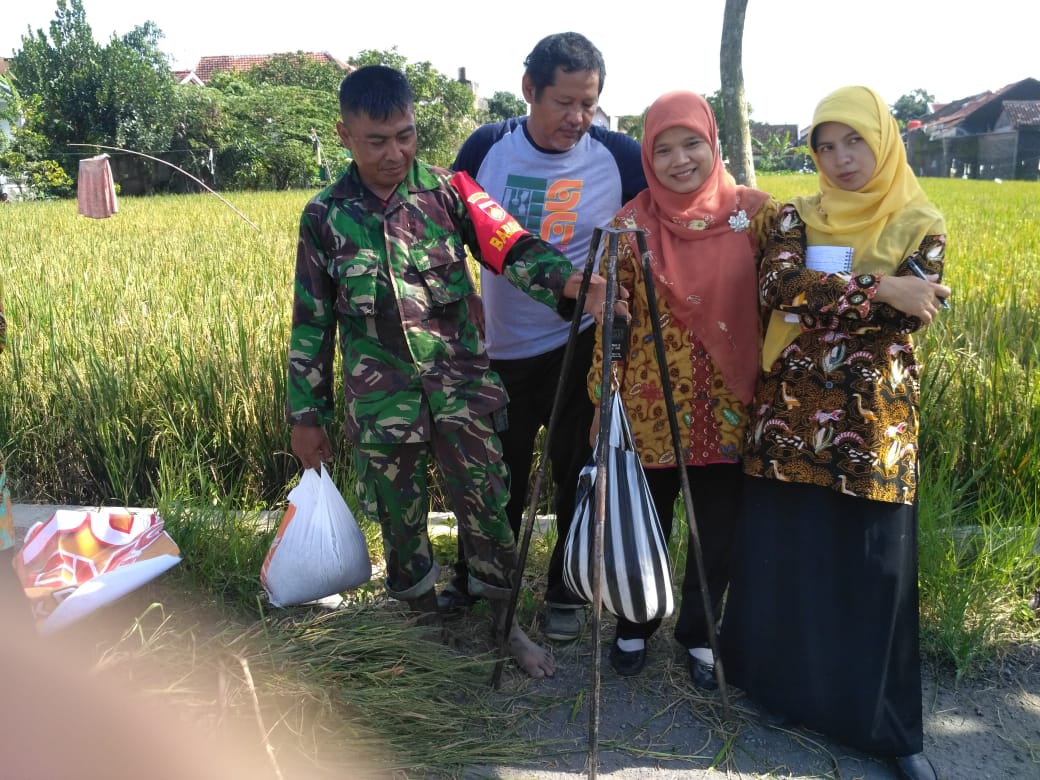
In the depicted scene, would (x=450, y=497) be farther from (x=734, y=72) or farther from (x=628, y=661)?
(x=734, y=72)

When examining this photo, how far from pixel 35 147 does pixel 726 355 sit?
113ft

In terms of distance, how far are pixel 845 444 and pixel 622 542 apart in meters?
0.59

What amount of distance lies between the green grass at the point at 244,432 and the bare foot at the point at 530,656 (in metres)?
0.38

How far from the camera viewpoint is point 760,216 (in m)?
2.14

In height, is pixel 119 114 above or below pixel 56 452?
above

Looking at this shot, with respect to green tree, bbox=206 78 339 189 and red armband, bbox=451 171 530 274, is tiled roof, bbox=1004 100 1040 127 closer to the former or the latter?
green tree, bbox=206 78 339 189

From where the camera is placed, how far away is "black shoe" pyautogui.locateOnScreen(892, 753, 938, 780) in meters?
2.03

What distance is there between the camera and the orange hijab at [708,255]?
6.84 ft

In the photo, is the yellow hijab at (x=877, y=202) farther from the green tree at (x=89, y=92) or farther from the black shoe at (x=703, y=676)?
the green tree at (x=89, y=92)

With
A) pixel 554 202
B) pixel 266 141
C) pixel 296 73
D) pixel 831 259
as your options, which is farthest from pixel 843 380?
pixel 296 73

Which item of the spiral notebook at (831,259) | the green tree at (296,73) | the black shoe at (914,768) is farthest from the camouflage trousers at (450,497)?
the green tree at (296,73)

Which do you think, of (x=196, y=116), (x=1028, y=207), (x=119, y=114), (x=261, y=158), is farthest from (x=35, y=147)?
(x=1028, y=207)

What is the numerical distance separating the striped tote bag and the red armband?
0.54m

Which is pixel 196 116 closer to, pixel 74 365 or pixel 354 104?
pixel 74 365
